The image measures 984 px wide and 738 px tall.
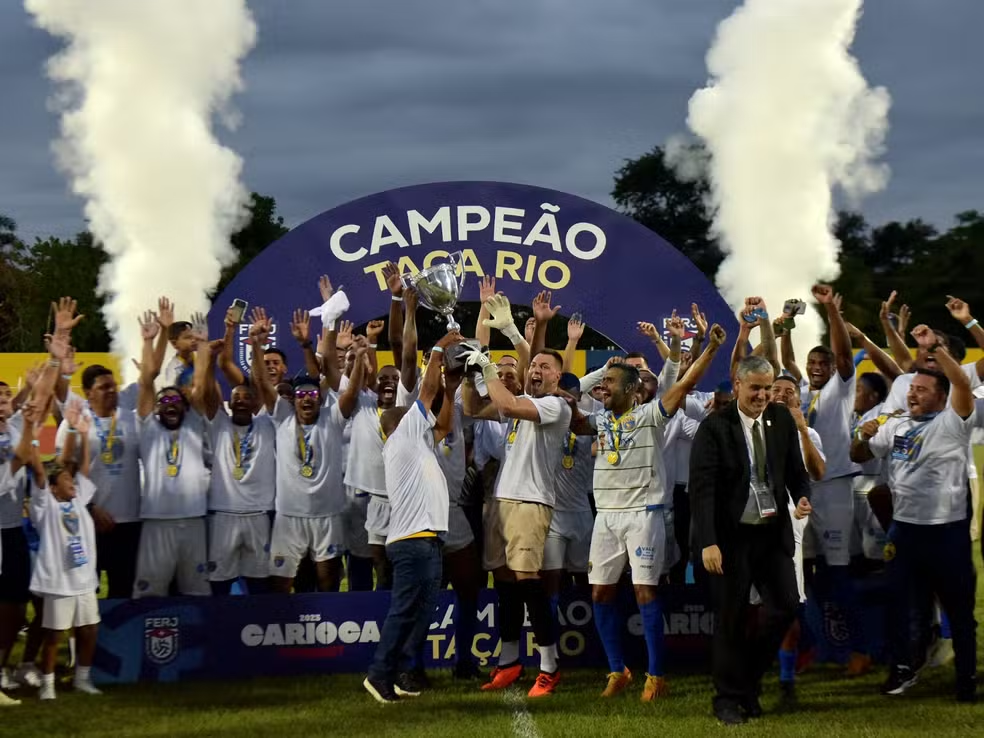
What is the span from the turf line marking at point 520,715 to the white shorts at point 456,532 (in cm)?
102

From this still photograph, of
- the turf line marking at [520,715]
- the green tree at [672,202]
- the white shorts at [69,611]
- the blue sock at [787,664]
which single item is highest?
the green tree at [672,202]

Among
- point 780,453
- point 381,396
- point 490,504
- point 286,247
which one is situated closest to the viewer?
point 780,453

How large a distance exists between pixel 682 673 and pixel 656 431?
6.19 feet

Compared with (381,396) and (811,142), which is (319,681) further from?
(811,142)

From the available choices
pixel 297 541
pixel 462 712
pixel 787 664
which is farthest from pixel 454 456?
pixel 787 664

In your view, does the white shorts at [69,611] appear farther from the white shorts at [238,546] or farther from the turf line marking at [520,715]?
the turf line marking at [520,715]

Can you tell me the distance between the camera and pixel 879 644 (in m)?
9.32

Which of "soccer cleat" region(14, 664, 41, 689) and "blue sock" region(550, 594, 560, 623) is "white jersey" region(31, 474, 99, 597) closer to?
"soccer cleat" region(14, 664, 41, 689)

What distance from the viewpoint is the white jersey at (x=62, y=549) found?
27.6ft

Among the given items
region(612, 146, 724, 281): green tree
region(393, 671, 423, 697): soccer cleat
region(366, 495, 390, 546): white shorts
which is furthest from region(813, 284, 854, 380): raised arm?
region(612, 146, 724, 281): green tree

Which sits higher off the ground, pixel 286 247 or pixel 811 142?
pixel 811 142

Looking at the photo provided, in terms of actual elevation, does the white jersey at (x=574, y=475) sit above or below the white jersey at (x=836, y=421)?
below

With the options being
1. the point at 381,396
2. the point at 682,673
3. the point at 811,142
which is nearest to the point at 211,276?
the point at 811,142

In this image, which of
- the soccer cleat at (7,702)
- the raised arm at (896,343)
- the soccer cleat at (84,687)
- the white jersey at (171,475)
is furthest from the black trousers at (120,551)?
the raised arm at (896,343)
